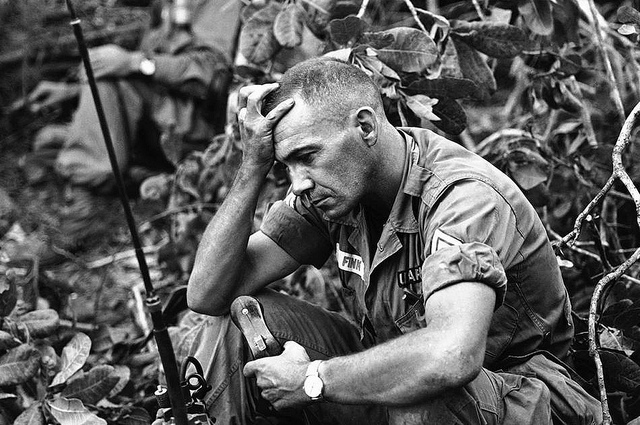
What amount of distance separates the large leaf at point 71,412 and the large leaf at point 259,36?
1.41 meters

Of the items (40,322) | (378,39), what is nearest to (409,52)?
(378,39)

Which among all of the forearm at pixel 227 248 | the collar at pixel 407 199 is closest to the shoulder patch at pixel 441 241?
the collar at pixel 407 199

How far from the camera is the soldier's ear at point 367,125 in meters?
2.29

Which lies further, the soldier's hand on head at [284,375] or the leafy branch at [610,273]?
the leafy branch at [610,273]

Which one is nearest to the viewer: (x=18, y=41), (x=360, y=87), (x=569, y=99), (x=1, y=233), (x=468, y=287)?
(x=468, y=287)

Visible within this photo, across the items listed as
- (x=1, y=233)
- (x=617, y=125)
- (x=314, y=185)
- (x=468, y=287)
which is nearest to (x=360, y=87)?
(x=314, y=185)

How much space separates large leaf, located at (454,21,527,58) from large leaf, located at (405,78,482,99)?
0.23 m

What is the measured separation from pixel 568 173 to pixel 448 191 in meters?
1.47

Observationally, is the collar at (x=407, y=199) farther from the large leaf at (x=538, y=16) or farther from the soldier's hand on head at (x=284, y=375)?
the large leaf at (x=538, y=16)

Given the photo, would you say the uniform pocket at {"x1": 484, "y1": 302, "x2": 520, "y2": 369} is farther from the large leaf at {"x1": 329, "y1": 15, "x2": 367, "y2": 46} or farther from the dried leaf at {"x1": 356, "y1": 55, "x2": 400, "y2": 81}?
the large leaf at {"x1": 329, "y1": 15, "x2": 367, "y2": 46}

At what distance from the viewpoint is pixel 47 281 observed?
3.80 meters

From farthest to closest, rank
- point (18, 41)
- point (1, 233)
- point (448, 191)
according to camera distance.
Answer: point (18, 41)
point (1, 233)
point (448, 191)

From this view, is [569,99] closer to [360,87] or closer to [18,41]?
[360,87]

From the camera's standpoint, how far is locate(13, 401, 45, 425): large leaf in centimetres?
277
